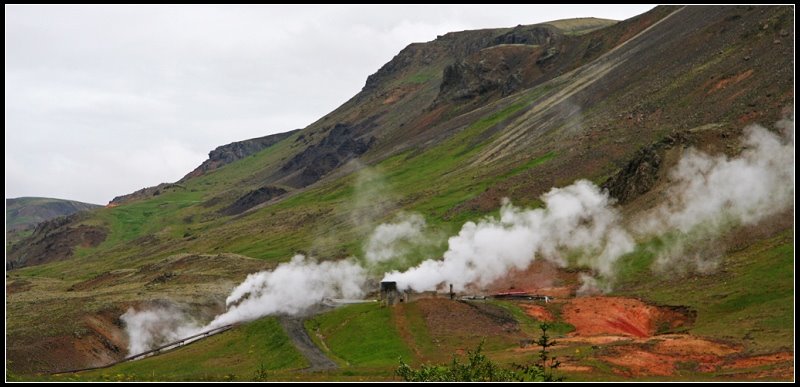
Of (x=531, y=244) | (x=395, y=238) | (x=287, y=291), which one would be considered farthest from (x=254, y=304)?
(x=395, y=238)

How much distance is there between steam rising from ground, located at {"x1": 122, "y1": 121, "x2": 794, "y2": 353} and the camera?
94.6m

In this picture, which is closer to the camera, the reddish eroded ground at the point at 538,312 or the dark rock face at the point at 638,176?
the reddish eroded ground at the point at 538,312

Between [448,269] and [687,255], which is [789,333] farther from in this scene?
[448,269]

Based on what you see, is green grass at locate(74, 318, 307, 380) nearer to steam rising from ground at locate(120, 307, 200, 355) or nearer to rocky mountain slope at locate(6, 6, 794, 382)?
rocky mountain slope at locate(6, 6, 794, 382)

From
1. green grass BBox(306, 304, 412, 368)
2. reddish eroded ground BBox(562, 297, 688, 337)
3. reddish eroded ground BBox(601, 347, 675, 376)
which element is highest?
green grass BBox(306, 304, 412, 368)

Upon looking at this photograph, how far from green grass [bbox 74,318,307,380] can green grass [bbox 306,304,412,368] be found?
12.5 ft

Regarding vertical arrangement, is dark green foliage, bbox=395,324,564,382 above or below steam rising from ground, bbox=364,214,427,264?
above

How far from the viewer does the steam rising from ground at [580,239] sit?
310 feet

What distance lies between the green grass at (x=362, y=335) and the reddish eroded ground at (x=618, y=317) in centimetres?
1635

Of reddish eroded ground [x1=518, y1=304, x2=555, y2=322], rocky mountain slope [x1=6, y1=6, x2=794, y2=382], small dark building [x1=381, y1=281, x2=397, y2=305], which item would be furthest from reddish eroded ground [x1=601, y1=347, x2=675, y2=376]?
small dark building [x1=381, y1=281, x2=397, y2=305]

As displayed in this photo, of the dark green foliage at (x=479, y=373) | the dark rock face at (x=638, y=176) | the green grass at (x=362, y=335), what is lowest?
the green grass at (x=362, y=335)

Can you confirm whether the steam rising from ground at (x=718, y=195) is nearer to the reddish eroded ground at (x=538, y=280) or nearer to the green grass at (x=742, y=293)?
the green grass at (x=742, y=293)

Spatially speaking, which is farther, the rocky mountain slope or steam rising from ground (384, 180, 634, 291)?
steam rising from ground (384, 180, 634, 291)

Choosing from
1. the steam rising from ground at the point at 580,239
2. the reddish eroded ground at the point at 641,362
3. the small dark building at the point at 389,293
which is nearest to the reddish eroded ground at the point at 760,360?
the reddish eroded ground at the point at 641,362
